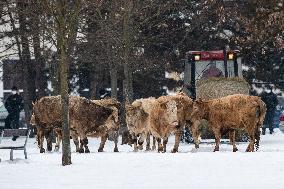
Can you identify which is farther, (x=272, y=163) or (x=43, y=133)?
(x=43, y=133)

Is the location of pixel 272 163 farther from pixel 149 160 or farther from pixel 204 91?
pixel 204 91

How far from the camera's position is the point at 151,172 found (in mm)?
14664

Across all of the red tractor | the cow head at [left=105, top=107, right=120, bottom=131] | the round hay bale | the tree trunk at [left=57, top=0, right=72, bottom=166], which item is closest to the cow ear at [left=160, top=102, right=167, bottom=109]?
the cow head at [left=105, top=107, right=120, bottom=131]

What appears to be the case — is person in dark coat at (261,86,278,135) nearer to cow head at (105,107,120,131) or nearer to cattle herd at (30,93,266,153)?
cattle herd at (30,93,266,153)

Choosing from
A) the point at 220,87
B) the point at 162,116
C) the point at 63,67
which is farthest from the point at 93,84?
the point at 63,67

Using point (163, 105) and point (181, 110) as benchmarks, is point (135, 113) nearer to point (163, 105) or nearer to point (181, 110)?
point (163, 105)

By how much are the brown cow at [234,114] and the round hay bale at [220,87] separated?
11.6 ft

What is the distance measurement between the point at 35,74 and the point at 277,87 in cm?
1349

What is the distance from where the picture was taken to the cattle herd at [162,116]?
2066 cm

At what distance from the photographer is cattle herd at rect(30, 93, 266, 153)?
20.7 meters

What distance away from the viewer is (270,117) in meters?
36.6

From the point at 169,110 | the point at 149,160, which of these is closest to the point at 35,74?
the point at 169,110

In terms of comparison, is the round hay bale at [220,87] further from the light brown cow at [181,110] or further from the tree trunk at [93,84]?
the tree trunk at [93,84]

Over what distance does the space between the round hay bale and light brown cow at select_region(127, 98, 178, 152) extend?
3310 mm
